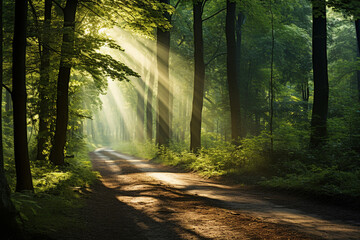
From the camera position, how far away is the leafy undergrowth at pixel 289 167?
831cm

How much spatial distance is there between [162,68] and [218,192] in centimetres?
1514

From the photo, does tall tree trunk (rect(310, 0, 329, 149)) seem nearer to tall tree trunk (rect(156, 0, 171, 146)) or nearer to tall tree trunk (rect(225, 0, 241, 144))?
tall tree trunk (rect(225, 0, 241, 144))

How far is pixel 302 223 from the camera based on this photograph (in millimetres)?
5738

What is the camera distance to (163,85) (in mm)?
22953

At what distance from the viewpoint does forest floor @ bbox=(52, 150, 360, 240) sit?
530 centimetres

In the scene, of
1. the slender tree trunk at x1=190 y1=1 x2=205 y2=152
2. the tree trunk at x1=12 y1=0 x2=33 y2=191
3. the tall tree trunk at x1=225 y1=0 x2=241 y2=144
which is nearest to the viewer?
the tree trunk at x1=12 y1=0 x2=33 y2=191

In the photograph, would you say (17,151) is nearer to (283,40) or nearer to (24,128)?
(24,128)

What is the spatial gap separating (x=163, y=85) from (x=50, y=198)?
54.0 feet

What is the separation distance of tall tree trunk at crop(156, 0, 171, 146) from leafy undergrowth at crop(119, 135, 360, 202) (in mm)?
7057

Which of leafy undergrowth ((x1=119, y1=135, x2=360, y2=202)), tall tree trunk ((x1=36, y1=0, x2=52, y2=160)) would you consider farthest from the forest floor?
tall tree trunk ((x1=36, y1=0, x2=52, y2=160))

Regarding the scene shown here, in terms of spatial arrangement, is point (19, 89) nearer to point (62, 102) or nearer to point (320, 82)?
Answer: point (62, 102)

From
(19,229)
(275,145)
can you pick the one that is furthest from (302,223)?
(275,145)

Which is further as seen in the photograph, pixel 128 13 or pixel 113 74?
pixel 128 13

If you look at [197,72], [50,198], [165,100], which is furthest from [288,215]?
[165,100]
